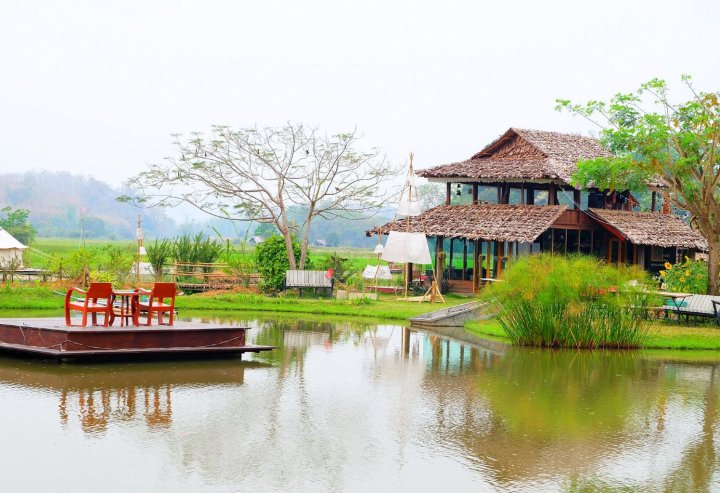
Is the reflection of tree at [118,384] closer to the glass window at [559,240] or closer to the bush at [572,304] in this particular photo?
the bush at [572,304]

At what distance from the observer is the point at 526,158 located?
33812 millimetres

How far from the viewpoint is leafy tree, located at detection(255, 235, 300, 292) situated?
99.8 ft

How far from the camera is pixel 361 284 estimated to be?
30562mm

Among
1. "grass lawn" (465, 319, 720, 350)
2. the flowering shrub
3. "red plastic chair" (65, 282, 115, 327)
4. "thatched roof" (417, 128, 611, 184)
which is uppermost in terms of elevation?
"thatched roof" (417, 128, 611, 184)

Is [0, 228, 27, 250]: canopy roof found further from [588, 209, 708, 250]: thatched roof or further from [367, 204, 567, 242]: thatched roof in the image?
[588, 209, 708, 250]: thatched roof

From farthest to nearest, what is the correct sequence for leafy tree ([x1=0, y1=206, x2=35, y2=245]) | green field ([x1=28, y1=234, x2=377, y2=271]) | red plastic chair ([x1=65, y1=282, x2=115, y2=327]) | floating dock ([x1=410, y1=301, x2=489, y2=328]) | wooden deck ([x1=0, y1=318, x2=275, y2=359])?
leafy tree ([x1=0, y1=206, x2=35, y2=245])
green field ([x1=28, y1=234, x2=377, y2=271])
floating dock ([x1=410, y1=301, x2=489, y2=328])
red plastic chair ([x1=65, y1=282, x2=115, y2=327])
wooden deck ([x1=0, y1=318, x2=275, y2=359])

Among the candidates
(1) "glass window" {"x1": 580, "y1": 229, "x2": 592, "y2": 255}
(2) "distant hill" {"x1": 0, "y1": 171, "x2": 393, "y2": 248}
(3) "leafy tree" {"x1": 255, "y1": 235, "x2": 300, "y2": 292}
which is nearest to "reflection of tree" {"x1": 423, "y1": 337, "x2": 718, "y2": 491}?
(3) "leafy tree" {"x1": 255, "y1": 235, "x2": 300, "y2": 292}

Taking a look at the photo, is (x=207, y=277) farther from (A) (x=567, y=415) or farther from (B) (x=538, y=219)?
(A) (x=567, y=415)

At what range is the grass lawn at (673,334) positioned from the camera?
63.2 feet

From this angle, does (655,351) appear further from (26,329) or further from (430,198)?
(430,198)

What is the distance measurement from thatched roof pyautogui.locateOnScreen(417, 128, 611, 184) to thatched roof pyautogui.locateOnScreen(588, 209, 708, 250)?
7.10 feet

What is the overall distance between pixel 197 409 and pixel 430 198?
8405 centimetres

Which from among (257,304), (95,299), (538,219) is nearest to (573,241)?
(538,219)

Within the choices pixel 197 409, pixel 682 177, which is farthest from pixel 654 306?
pixel 197 409
